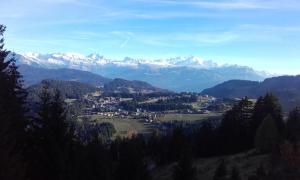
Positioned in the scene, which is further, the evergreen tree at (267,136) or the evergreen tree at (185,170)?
the evergreen tree at (267,136)

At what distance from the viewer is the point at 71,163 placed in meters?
35.1

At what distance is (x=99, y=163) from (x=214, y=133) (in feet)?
178

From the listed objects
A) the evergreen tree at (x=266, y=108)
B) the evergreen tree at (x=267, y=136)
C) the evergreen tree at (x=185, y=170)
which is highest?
the evergreen tree at (x=266, y=108)

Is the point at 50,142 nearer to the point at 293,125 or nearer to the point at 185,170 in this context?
the point at 185,170

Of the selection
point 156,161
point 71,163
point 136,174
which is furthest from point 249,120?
point 71,163

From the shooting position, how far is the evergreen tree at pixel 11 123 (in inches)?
773

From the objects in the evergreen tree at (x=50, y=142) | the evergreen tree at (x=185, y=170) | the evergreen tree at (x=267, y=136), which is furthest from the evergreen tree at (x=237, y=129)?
the evergreen tree at (x=50, y=142)

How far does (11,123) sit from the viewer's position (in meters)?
28.1

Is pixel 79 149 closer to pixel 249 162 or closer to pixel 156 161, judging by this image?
pixel 249 162

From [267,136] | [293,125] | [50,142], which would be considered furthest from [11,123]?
[293,125]

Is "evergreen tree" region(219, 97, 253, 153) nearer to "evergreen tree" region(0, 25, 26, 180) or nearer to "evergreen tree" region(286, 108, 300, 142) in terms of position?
"evergreen tree" region(286, 108, 300, 142)

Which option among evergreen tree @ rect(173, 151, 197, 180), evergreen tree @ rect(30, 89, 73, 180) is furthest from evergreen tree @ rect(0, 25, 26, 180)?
evergreen tree @ rect(173, 151, 197, 180)

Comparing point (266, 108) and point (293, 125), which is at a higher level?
point (266, 108)

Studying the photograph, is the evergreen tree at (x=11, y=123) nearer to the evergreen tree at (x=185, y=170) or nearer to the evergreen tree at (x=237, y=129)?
the evergreen tree at (x=185, y=170)
